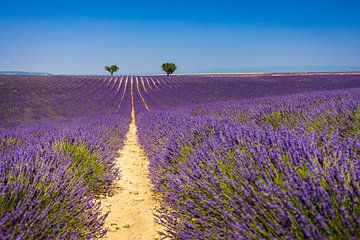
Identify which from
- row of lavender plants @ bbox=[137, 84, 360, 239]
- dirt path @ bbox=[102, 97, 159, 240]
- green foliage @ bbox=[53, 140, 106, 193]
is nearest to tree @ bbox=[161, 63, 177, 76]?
dirt path @ bbox=[102, 97, 159, 240]

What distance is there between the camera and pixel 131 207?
2.79m

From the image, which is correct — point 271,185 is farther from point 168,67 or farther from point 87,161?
point 168,67

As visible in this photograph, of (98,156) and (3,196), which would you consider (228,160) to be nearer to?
(3,196)

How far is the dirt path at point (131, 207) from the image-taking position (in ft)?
7.43

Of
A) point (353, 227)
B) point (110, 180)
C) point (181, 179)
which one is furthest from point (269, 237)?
point (110, 180)

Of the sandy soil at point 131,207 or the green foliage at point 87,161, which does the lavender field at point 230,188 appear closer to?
the green foliage at point 87,161

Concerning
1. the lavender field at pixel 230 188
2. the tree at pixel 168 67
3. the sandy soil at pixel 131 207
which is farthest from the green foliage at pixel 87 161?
the tree at pixel 168 67

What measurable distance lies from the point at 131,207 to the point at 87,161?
2.46 feet

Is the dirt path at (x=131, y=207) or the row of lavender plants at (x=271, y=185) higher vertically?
the row of lavender plants at (x=271, y=185)

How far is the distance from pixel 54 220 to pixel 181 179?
0.98 m

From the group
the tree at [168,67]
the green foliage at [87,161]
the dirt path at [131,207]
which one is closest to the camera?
the dirt path at [131,207]

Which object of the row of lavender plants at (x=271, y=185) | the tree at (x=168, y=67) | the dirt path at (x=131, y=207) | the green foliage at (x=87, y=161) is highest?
the tree at (x=168, y=67)

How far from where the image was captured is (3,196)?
4.97 feet

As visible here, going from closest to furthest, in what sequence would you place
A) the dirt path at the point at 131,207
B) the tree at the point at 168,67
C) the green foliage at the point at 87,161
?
the dirt path at the point at 131,207
the green foliage at the point at 87,161
the tree at the point at 168,67
